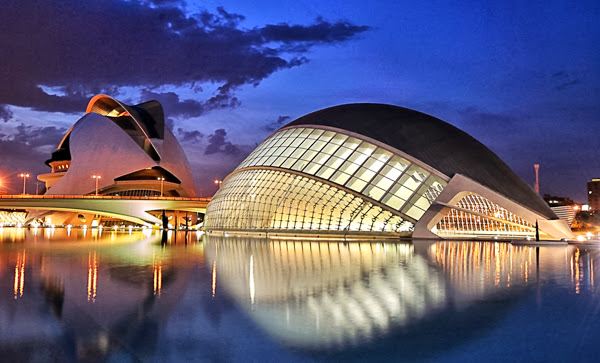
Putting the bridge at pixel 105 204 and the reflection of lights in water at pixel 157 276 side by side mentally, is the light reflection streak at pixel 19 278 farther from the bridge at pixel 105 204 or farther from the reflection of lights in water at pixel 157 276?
the bridge at pixel 105 204

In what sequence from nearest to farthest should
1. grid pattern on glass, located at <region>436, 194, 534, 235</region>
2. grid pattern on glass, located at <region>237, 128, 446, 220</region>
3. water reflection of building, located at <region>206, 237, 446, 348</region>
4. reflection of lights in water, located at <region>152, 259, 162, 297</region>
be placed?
water reflection of building, located at <region>206, 237, 446, 348</region> < reflection of lights in water, located at <region>152, 259, 162, 297</region> < grid pattern on glass, located at <region>237, 128, 446, 220</region> < grid pattern on glass, located at <region>436, 194, 534, 235</region>

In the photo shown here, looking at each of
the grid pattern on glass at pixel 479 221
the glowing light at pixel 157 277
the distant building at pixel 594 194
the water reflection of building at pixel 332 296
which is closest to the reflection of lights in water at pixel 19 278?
the glowing light at pixel 157 277

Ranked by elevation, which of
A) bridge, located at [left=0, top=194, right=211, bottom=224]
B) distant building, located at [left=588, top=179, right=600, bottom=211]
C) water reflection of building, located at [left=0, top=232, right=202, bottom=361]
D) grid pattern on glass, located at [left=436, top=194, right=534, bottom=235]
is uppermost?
distant building, located at [left=588, top=179, right=600, bottom=211]

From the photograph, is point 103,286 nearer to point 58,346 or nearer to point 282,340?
point 58,346

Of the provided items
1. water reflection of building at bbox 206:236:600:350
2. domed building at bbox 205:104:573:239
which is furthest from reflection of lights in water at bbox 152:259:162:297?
domed building at bbox 205:104:573:239

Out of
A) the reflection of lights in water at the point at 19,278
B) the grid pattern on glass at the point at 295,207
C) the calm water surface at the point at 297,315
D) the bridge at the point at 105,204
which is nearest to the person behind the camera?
the calm water surface at the point at 297,315

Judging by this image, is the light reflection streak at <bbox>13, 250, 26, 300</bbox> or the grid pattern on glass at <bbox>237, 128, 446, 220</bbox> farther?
the grid pattern on glass at <bbox>237, 128, 446, 220</bbox>

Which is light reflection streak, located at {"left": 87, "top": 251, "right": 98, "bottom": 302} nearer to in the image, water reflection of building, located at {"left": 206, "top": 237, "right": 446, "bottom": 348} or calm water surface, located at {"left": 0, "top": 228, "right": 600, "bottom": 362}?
calm water surface, located at {"left": 0, "top": 228, "right": 600, "bottom": 362}

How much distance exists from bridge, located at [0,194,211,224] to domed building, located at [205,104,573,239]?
28.1m

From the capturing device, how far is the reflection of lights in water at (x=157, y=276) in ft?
32.6

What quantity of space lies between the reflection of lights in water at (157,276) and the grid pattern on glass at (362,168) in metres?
18.2

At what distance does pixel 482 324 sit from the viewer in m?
6.98

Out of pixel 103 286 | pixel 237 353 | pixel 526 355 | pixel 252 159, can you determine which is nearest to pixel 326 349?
pixel 237 353

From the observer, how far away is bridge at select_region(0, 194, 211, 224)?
62.8 meters
